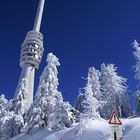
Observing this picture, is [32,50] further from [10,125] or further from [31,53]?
[10,125]

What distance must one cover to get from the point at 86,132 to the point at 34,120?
31.6ft

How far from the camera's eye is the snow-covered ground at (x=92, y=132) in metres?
27.2

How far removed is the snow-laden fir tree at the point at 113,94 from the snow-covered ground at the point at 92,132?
671 inches

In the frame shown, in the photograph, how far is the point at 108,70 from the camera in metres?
58.6

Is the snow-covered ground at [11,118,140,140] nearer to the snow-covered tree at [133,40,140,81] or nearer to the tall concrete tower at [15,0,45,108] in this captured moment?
the snow-covered tree at [133,40,140,81]

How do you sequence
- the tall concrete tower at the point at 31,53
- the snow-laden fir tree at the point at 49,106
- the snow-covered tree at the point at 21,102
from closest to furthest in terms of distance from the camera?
1. the snow-laden fir tree at the point at 49,106
2. the snow-covered tree at the point at 21,102
3. the tall concrete tower at the point at 31,53

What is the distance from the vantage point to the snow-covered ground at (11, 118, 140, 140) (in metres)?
27.2

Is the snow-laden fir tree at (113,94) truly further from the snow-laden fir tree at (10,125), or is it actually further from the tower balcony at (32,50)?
the tower balcony at (32,50)

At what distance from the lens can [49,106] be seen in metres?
38.4

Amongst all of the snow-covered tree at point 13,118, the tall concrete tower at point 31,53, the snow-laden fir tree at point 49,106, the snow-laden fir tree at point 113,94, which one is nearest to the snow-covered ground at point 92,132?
the snow-laden fir tree at point 49,106

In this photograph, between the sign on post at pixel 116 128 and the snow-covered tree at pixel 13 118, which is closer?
the sign on post at pixel 116 128

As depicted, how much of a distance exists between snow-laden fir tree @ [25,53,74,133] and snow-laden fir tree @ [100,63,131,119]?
1360 cm

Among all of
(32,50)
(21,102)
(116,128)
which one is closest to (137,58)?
(21,102)

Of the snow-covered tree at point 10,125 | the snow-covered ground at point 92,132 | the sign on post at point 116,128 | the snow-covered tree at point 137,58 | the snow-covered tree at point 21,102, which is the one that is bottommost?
the sign on post at point 116,128
